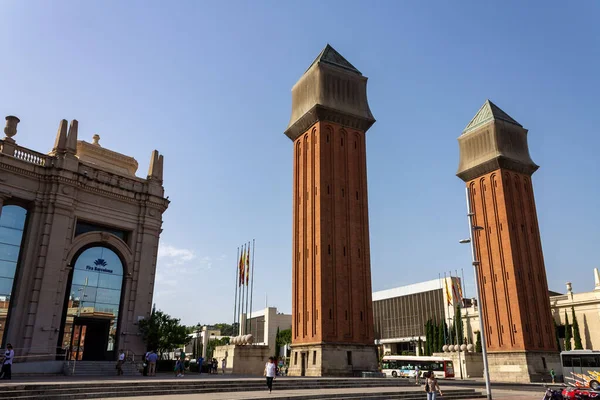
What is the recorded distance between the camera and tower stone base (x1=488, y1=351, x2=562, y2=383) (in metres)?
46.0

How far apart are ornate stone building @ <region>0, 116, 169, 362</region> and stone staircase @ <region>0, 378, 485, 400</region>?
9891mm

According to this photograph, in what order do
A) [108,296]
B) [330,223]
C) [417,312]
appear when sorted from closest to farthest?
[108,296] → [330,223] → [417,312]

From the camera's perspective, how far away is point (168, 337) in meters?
32.2

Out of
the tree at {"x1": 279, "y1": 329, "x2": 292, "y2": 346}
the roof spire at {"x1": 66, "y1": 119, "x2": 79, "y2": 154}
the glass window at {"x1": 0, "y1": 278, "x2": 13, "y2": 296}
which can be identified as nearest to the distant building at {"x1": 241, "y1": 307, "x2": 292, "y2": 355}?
the tree at {"x1": 279, "y1": 329, "x2": 292, "y2": 346}

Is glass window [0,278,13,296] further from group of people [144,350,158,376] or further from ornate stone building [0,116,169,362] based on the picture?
group of people [144,350,158,376]

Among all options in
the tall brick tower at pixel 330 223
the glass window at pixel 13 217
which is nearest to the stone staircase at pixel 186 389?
the tall brick tower at pixel 330 223

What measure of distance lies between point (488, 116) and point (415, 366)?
99.2ft

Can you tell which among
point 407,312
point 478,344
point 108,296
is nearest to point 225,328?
point 407,312

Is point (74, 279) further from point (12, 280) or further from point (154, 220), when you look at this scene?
point (154, 220)

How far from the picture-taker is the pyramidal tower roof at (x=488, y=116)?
2173 inches

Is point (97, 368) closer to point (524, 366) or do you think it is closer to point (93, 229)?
point (93, 229)

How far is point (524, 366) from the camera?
46.2 m

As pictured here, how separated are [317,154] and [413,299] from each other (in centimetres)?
5568

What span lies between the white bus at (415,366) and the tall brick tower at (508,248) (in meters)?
4.55
